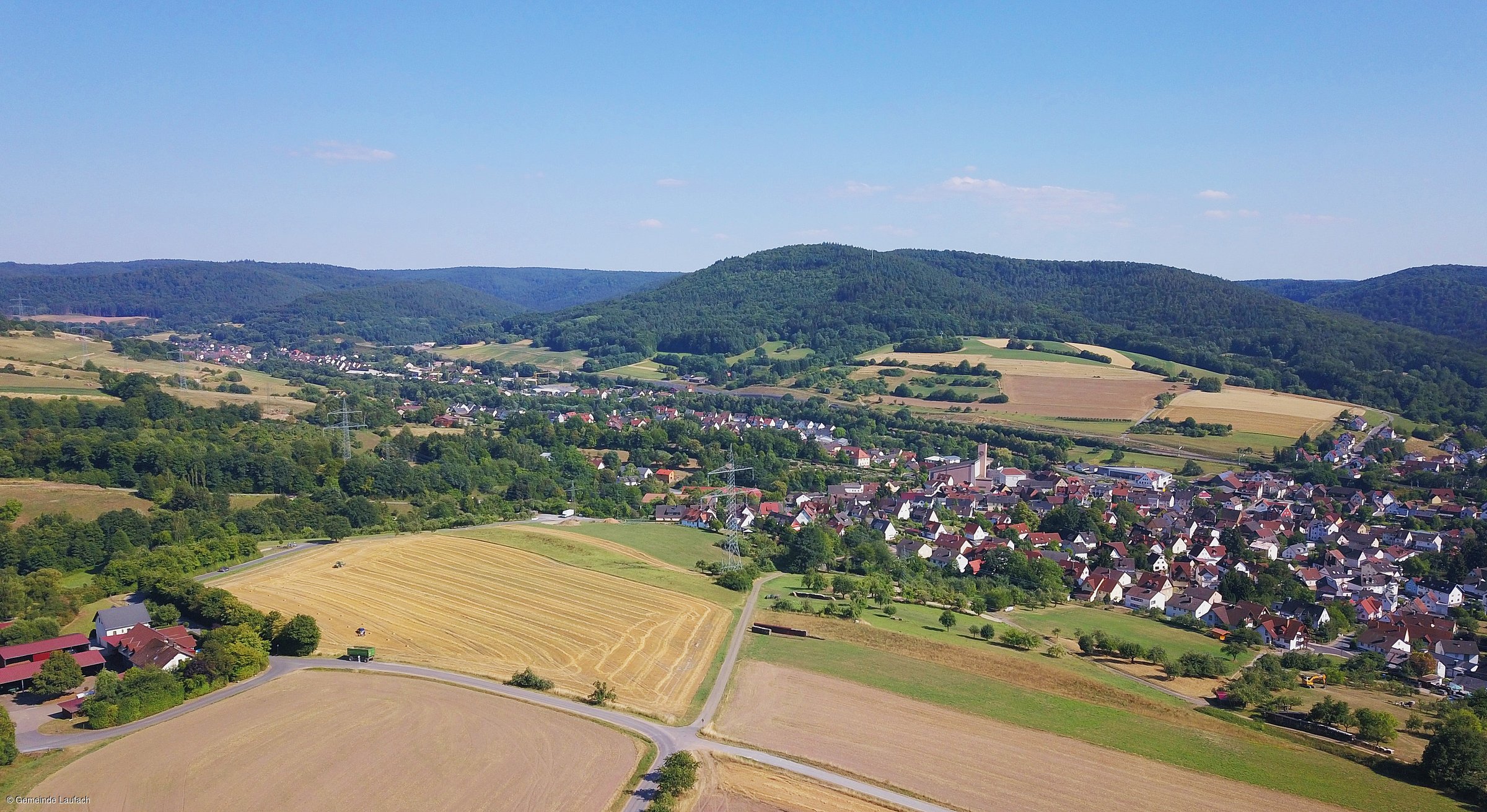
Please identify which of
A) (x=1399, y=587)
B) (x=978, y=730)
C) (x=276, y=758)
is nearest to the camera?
(x=276, y=758)

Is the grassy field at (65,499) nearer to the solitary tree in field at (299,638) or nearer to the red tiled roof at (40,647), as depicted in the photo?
the red tiled roof at (40,647)

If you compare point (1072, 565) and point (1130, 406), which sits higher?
point (1130, 406)

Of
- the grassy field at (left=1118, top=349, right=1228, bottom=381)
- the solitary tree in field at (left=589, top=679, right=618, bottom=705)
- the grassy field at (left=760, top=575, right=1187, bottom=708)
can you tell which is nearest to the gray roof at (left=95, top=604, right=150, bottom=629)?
the solitary tree in field at (left=589, top=679, right=618, bottom=705)

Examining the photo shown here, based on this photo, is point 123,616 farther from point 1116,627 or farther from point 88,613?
point 1116,627

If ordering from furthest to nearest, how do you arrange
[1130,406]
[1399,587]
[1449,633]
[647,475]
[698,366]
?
[698,366] → [1130,406] → [647,475] → [1399,587] → [1449,633]

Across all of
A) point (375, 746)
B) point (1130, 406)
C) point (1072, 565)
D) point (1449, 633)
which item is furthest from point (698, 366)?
point (375, 746)

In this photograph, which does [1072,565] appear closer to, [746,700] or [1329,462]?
[746,700]

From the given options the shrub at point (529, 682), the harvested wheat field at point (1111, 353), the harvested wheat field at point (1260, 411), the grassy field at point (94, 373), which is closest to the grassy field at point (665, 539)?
the shrub at point (529, 682)
